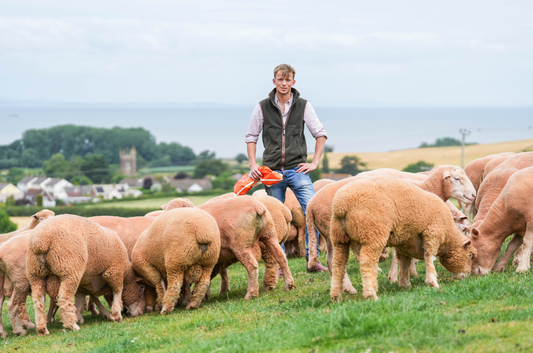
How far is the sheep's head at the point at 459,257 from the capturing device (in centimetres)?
839

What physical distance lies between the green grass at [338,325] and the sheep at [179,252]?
383mm

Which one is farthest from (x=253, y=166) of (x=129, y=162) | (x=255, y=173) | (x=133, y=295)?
(x=129, y=162)

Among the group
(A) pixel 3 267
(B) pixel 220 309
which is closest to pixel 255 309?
(B) pixel 220 309

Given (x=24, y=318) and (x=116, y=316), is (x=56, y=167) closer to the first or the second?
(x=24, y=318)

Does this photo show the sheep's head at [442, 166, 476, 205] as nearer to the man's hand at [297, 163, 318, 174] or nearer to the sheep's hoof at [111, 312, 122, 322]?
the man's hand at [297, 163, 318, 174]

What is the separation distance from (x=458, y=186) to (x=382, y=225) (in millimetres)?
3243

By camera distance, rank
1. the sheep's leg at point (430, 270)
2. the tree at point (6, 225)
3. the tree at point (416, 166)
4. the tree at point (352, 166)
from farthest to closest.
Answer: the tree at point (352, 166) < the tree at point (6, 225) < the tree at point (416, 166) < the sheep's leg at point (430, 270)

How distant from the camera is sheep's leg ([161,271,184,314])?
8594 millimetres

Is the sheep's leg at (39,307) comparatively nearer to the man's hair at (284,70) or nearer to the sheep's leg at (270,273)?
the sheep's leg at (270,273)

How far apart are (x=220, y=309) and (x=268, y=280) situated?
1.53 metres

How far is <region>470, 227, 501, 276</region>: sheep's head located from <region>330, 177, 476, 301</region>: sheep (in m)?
1.07

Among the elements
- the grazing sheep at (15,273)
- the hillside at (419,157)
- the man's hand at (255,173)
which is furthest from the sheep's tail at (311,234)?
the hillside at (419,157)

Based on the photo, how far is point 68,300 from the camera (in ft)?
27.0

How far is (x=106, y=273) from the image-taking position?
8.87 meters
